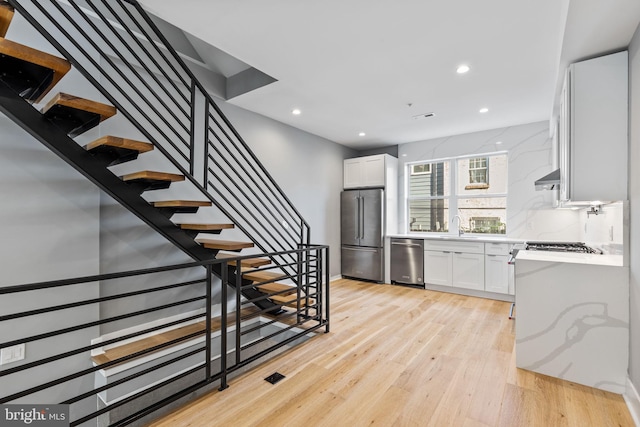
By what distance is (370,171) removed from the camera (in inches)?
225

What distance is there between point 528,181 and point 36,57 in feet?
18.4

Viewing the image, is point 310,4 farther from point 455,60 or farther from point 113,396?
point 113,396

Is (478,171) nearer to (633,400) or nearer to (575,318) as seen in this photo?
(575,318)

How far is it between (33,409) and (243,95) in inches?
129

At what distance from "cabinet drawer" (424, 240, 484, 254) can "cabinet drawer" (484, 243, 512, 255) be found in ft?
0.22

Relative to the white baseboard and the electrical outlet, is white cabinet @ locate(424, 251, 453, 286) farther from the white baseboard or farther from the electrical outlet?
the electrical outlet

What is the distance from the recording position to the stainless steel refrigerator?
18.0 feet

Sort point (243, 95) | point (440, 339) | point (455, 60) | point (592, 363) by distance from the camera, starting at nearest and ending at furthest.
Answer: point (592, 363) < point (455, 60) < point (440, 339) < point (243, 95)

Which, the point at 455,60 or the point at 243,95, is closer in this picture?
the point at 455,60

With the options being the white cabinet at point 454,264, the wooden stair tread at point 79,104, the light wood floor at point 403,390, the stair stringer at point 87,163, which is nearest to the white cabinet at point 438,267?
the white cabinet at point 454,264

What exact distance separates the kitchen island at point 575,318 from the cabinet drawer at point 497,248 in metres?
1.89

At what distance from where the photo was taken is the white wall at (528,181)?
4410 millimetres

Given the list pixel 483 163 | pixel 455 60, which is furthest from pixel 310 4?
pixel 483 163

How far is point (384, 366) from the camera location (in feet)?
8.30
